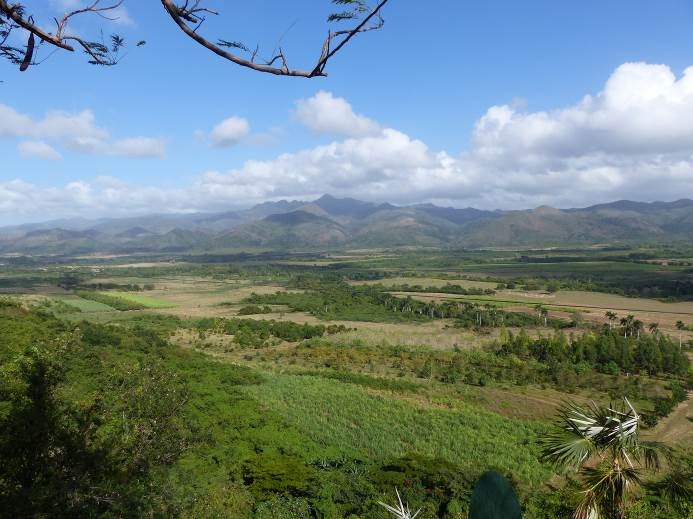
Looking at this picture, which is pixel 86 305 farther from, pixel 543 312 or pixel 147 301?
pixel 543 312

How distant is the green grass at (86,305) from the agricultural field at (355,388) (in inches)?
24.1

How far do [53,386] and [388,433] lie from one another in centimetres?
2028

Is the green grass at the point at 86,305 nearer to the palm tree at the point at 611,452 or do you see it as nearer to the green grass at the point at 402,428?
the green grass at the point at 402,428

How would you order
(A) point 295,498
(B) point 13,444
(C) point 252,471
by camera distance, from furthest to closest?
(C) point 252,471, (A) point 295,498, (B) point 13,444

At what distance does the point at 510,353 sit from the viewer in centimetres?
5462

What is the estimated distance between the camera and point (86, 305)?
90.2 meters

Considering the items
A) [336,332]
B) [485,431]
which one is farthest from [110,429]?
[336,332]

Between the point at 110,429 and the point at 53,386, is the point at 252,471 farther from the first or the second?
the point at 53,386

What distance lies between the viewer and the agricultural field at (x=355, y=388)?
1845 centimetres

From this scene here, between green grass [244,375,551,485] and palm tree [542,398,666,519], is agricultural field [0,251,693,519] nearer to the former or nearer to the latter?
green grass [244,375,551,485]

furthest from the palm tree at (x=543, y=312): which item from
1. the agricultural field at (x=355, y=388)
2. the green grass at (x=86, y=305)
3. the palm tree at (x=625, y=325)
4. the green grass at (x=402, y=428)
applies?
Result: the green grass at (x=86, y=305)

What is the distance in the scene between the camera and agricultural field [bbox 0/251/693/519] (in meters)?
18.5

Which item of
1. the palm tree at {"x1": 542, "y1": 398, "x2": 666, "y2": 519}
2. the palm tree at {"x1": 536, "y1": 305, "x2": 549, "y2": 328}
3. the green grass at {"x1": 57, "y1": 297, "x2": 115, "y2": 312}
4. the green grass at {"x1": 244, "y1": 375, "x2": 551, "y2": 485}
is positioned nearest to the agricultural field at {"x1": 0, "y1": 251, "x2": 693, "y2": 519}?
the green grass at {"x1": 244, "y1": 375, "x2": 551, "y2": 485}

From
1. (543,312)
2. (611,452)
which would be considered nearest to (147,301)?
(543,312)
